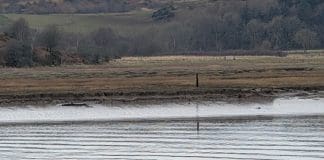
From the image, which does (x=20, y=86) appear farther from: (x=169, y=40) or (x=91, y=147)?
(x=169, y=40)

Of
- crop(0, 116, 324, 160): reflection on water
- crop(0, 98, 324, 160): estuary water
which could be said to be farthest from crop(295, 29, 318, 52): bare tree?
crop(0, 116, 324, 160): reflection on water

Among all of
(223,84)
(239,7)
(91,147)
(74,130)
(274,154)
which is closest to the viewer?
(274,154)

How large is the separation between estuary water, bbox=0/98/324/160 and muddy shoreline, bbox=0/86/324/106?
213 cm

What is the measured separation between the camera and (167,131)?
100.0 ft

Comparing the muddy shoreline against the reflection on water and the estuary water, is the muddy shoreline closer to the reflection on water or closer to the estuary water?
the estuary water

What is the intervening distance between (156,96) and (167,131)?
1660cm

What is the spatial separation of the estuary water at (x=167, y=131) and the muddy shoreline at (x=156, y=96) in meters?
2.13

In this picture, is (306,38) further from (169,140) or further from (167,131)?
(169,140)

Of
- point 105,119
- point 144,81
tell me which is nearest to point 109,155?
point 105,119

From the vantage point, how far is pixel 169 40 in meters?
180

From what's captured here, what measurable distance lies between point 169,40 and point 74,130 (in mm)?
149118

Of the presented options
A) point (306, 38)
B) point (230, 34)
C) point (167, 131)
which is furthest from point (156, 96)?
point (230, 34)

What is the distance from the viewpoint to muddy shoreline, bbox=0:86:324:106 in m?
45.3

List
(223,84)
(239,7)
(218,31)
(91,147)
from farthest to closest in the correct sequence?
(239,7)
(218,31)
(223,84)
(91,147)
